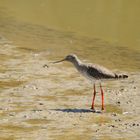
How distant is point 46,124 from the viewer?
50.1 ft

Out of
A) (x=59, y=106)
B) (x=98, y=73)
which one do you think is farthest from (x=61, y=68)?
(x=98, y=73)

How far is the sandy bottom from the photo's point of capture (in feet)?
47.9

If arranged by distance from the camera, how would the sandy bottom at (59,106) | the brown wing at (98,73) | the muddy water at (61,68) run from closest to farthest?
1. the sandy bottom at (59,106)
2. the muddy water at (61,68)
3. the brown wing at (98,73)

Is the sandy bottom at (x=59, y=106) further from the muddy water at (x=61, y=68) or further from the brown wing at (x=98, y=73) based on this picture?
the brown wing at (x=98, y=73)

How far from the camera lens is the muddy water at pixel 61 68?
15.2 m

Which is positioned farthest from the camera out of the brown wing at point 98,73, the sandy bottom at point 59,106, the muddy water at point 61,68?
the brown wing at point 98,73

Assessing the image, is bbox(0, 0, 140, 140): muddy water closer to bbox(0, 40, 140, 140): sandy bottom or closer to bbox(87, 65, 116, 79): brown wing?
bbox(0, 40, 140, 140): sandy bottom

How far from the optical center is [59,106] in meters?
17.2

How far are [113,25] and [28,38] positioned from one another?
25.5 feet

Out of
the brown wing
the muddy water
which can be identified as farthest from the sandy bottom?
the brown wing

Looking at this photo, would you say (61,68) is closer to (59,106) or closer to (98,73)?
(59,106)

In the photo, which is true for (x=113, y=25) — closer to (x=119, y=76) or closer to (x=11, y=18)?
(x=11, y=18)

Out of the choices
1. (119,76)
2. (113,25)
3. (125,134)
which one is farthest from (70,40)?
(125,134)

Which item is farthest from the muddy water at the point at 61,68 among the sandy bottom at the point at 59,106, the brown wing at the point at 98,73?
the brown wing at the point at 98,73
